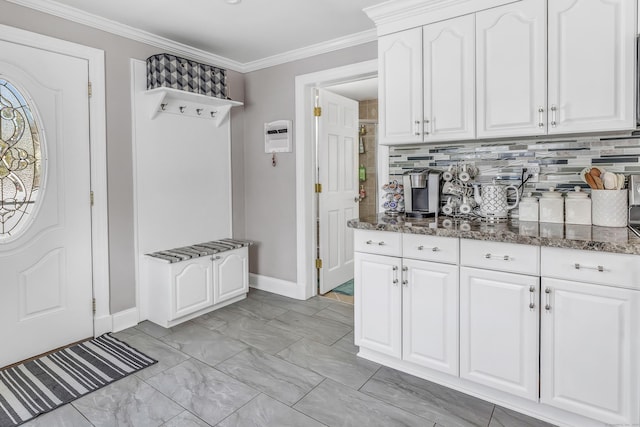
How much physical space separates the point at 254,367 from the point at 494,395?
1.45 metres

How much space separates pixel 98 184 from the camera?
2.86 metres

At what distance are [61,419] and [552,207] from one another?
2972 mm

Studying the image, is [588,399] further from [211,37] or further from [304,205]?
[211,37]

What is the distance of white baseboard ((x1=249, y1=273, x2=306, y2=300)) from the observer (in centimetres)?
379

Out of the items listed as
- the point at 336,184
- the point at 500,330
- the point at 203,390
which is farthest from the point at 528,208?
the point at 203,390

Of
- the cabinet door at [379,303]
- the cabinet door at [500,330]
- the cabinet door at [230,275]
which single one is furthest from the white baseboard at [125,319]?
the cabinet door at [500,330]

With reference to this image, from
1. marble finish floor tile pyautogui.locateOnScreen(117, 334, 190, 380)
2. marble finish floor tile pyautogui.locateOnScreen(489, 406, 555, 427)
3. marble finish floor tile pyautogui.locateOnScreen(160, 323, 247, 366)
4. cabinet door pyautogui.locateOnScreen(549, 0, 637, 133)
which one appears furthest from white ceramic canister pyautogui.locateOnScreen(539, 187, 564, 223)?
marble finish floor tile pyautogui.locateOnScreen(117, 334, 190, 380)

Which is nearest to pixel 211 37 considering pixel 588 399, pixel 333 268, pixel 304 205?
pixel 304 205

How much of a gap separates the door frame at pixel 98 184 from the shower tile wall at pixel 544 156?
2.44 m

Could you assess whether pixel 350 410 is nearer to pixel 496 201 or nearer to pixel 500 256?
pixel 500 256

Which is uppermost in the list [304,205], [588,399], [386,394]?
[304,205]

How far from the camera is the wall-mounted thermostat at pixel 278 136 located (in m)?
3.72

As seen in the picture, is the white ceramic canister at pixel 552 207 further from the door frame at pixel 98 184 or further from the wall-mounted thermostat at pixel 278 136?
the door frame at pixel 98 184

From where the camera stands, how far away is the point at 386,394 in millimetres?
2125
